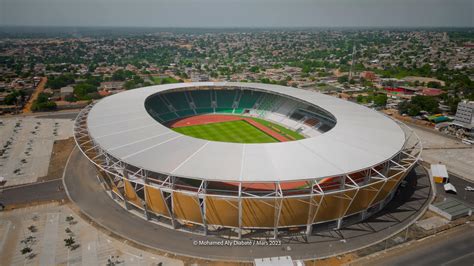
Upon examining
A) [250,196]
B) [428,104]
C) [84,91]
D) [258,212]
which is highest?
[250,196]

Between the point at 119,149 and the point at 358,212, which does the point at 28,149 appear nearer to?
the point at 119,149

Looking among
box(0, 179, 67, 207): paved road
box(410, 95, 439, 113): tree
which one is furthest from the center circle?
box(410, 95, 439, 113): tree

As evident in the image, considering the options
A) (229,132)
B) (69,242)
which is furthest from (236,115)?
(69,242)

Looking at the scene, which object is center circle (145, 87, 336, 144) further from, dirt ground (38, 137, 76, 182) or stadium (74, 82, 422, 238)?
dirt ground (38, 137, 76, 182)

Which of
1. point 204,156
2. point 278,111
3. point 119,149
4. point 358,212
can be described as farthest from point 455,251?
point 278,111

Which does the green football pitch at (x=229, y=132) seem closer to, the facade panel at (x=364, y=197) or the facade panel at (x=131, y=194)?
the facade panel at (x=131, y=194)

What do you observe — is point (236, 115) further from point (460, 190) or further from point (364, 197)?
point (460, 190)
